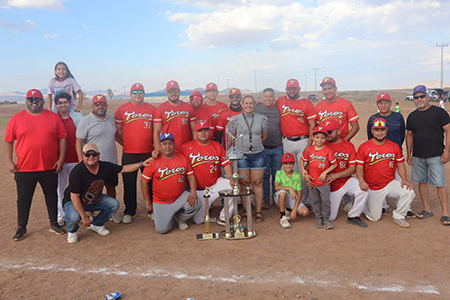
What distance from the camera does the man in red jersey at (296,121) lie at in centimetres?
672

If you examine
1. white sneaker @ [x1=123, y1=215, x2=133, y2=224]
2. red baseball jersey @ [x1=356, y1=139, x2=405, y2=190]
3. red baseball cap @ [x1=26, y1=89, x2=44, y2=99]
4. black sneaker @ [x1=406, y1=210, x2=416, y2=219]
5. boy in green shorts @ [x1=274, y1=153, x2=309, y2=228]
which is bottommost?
black sneaker @ [x1=406, y1=210, x2=416, y2=219]

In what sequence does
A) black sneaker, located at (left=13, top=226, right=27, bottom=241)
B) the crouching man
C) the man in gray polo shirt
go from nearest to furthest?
1. the crouching man
2. black sneaker, located at (left=13, top=226, right=27, bottom=241)
3. the man in gray polo shirt

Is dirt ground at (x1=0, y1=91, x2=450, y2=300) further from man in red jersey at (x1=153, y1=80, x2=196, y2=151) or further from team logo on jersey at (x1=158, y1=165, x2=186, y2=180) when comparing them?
man in red jersey at (x1=153, y1=80, x2=196, y2=151)

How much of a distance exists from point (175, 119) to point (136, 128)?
736 mm

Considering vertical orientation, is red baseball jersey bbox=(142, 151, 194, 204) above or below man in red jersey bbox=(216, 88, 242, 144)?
below

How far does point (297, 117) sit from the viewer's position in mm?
6727

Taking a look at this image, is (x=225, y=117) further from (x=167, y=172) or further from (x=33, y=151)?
(x=33, y=151)

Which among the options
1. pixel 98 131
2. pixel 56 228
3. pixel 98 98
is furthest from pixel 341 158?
pixel 56 228

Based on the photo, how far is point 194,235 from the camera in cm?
575

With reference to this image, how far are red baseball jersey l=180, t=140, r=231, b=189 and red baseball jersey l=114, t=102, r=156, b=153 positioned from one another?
706 millimetres

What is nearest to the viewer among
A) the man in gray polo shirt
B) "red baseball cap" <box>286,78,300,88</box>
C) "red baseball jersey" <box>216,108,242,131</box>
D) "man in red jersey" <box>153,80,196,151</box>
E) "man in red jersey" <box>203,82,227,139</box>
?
"man in red jersey" <box>153,80,196,151</box>

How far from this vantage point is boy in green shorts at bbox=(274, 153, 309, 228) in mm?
6066

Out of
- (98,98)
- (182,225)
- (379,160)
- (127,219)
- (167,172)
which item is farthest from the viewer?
(127,219)

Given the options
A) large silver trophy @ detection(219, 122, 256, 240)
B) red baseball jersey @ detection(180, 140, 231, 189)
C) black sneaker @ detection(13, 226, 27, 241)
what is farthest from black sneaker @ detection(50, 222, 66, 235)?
large silver trophy @ detection(219, 122, 256, 240)
